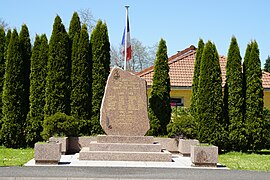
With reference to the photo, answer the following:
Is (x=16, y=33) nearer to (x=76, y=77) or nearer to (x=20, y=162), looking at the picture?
(x=76, y=77)

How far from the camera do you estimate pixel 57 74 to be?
20672 millimetres

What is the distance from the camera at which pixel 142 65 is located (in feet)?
184

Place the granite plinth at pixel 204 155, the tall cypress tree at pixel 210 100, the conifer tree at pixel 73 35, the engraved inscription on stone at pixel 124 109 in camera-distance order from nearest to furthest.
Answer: the granite plinth at pixel 204 155 → the engraved inscription on stone at pixel 124 109 → the tall cypress tree at pixel 210 100 → the conifer tree at pixel 73 35

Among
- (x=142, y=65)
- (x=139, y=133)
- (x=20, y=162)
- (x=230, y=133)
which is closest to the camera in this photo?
(x=20, y=162)

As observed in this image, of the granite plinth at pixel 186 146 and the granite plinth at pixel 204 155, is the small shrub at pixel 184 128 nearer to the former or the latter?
the granite plinth at pixel 186 146

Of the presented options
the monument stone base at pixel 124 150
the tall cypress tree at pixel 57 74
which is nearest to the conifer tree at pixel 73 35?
the tall cypress tree at pixel 57 74

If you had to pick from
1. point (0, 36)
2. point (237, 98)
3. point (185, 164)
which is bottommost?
point (185, 164)

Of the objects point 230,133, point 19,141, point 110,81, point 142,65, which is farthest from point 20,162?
point 142,65

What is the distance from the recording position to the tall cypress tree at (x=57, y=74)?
2056 centimetres

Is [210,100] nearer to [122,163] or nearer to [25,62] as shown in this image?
[122,163]

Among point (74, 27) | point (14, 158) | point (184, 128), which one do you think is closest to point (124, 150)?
point (184, 128)

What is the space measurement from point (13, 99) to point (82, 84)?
292cm

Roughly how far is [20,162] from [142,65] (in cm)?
4208

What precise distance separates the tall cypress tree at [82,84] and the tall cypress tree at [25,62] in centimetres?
194
